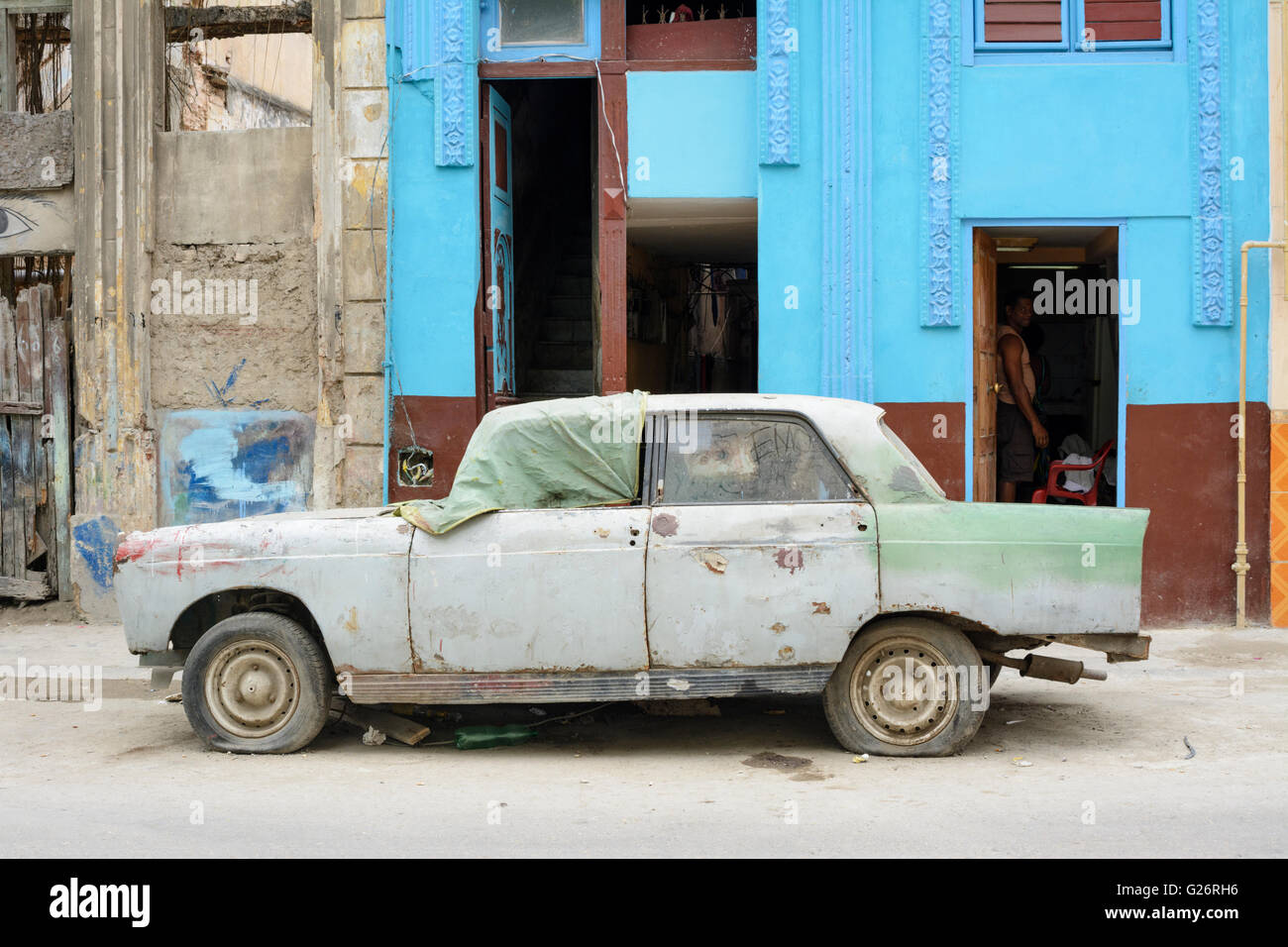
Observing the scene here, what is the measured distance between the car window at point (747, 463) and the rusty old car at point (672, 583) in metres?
0.01

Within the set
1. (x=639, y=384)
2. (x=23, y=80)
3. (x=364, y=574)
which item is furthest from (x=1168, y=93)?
(x=23, y=80)

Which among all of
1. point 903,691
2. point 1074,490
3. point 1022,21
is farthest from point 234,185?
point 1074,490

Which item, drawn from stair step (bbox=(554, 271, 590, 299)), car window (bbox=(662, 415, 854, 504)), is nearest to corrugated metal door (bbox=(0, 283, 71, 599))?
stair step (bbox=(554, 271, 590, 299))

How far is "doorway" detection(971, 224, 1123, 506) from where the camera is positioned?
10859 millimetres

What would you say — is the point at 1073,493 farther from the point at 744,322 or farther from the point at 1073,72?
the point at 744,322

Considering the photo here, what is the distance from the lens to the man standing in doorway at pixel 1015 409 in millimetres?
11570

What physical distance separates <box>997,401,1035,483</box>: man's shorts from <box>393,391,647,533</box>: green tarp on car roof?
19.6 ft

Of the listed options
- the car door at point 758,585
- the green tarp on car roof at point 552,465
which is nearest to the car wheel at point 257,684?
the green tarp on car roof at point 552,465

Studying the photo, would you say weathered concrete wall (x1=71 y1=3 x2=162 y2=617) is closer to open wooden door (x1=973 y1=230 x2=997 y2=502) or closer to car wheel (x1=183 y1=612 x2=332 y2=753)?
car wheel (x1=183 y1=612 x2=332 y2=753)

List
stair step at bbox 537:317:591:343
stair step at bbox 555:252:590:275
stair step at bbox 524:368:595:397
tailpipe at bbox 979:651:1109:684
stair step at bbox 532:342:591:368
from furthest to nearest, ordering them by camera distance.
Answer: stair step at bbox 555:252:590:275 < stair step at bbox 537:317:591:343 < stair step at bbox 532:342:591:368 < stair step at bbox 524:368:595:397 < tailpipe at bbox 979:651:1109:684

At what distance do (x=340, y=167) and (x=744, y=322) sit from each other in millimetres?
8777

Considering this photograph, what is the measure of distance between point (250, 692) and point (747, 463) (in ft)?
9.25

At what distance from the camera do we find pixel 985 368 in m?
11.0

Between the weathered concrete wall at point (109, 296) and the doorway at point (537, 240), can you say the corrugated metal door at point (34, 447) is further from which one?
the doorway at point (537, 240)
